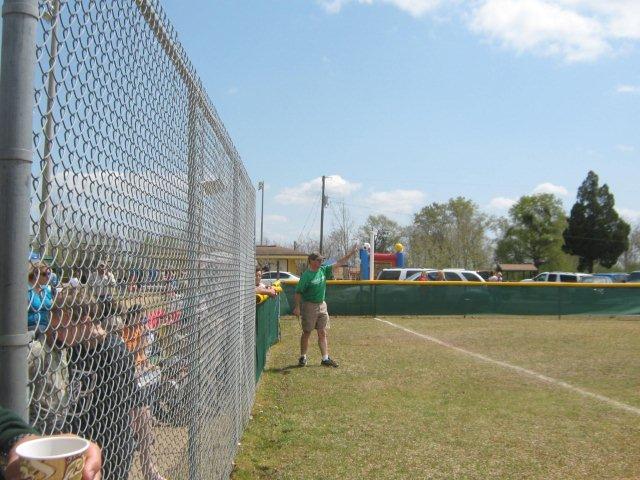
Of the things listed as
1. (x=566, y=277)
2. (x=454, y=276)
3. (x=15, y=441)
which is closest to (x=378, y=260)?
(x=566, y=277)

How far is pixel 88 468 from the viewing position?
1.30m

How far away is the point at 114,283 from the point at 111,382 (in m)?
0.36

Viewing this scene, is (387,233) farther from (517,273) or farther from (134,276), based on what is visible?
(134,276)

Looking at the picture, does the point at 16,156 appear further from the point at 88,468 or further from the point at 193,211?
the point at 193,211

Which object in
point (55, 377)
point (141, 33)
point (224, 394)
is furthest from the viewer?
point (224, 394)

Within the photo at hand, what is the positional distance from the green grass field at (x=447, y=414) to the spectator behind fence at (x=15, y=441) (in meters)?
3.98

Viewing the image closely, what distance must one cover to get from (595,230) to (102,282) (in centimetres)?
6991

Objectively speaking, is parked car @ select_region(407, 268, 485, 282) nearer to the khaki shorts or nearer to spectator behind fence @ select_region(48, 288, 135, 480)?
the khaki shorts

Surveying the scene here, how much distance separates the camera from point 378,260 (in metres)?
37.8

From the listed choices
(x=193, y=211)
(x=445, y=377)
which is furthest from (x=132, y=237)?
(x=445, y=377)

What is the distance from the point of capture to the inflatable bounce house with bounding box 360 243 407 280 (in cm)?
2592

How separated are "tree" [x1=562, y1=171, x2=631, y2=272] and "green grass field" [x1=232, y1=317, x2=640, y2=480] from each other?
185 feet

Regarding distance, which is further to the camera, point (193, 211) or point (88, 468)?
point (193, 211)

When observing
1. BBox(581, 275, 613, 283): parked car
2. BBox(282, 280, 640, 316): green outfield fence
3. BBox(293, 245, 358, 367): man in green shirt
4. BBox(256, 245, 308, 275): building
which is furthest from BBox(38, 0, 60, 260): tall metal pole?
BBox(256, 245, 308, 275): building
